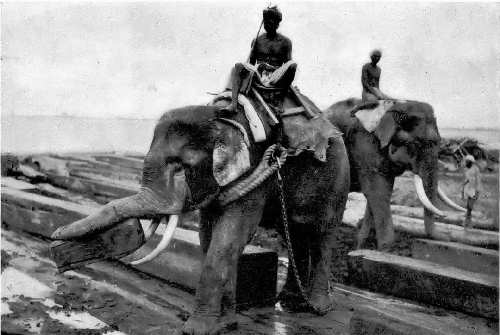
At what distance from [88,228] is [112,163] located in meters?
14.3

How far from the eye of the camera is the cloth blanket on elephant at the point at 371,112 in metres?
7.55

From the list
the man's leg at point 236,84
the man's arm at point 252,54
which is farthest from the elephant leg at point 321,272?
the man's arm at point 252,54

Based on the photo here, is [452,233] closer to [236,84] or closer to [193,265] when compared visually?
[193,265]

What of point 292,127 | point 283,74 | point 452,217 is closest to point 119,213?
point 292,127

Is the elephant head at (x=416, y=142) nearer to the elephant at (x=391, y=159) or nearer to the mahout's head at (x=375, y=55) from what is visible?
the elephant at (x=391, y=159)

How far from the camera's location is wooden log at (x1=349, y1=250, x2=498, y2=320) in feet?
16.1

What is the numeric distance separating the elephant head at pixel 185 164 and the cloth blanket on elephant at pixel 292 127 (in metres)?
0.18

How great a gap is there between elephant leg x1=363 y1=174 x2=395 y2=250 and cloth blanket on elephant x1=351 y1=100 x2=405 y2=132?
72 cm

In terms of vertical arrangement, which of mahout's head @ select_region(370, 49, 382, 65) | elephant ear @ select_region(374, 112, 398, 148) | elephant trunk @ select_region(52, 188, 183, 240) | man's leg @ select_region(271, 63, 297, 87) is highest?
mahout's head @ select_region(370, 49, 382, 65)

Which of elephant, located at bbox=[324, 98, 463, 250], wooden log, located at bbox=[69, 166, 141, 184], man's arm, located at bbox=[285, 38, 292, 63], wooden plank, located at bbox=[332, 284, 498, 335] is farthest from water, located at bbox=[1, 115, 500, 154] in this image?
man's arm, located at bbox=[285, 38, 292, 63]

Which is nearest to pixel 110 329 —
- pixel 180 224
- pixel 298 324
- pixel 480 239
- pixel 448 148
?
pixel 298 324

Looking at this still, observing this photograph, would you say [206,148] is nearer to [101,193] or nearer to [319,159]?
[319,159]

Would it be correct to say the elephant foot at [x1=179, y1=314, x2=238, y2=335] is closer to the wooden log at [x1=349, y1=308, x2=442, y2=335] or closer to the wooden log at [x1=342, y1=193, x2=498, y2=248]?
the wooden log at [x1=349, y1=308, x2=442, y2=335]

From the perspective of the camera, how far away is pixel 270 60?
15.4ft
